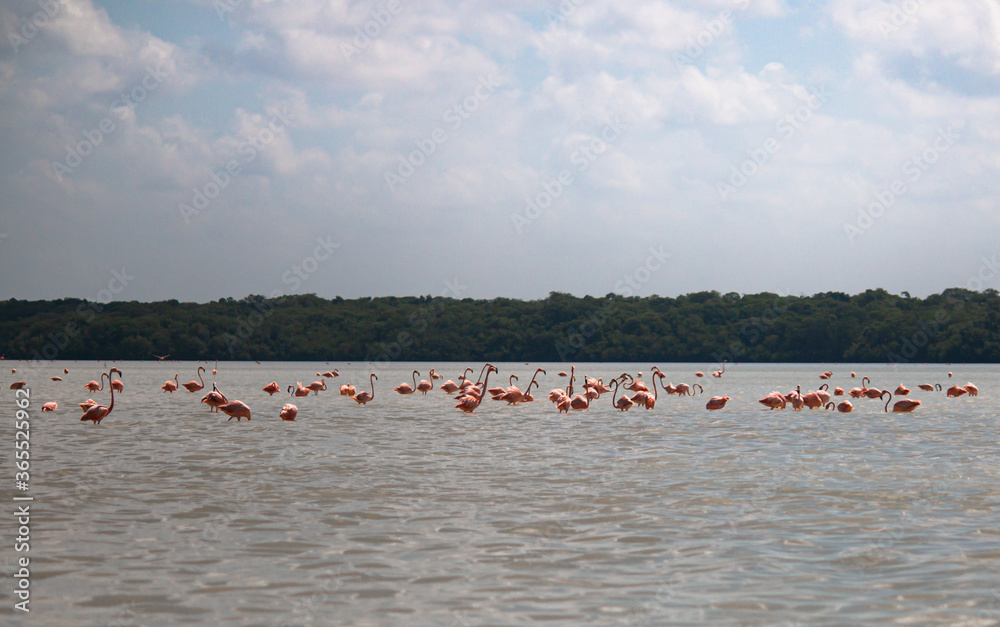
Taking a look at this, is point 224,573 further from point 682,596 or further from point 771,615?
point 771,615

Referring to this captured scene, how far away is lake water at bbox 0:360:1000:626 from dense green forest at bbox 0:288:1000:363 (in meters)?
95.7

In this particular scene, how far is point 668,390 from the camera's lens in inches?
1406

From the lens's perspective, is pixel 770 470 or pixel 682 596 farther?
pixel 770 470

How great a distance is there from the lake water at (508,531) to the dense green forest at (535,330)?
314 ft

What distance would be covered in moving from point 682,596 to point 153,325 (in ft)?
405

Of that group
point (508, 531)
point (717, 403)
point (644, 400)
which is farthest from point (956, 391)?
point (508, 531)

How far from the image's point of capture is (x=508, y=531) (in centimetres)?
859

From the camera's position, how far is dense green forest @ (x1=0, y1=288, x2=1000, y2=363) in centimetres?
10581

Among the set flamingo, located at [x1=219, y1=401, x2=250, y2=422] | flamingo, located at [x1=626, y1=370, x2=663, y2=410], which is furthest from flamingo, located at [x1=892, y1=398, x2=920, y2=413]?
flamingo, located at [x1=219, y1=401, x2=250, y2=422]

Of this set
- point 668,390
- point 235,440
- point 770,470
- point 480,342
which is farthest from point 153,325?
point 770,470

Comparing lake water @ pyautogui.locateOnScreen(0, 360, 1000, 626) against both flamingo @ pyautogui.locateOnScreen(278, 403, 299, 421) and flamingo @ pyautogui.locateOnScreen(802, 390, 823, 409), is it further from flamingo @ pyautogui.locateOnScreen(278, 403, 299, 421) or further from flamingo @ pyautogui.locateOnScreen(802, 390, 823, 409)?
flamingo @ pyautogui.locateOnScreen(802, 390, 823, 409)

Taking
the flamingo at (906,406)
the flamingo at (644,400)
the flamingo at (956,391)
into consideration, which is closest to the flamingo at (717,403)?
the flamingo at (644,400)

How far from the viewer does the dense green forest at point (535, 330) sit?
347ft

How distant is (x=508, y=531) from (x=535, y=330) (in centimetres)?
11120
